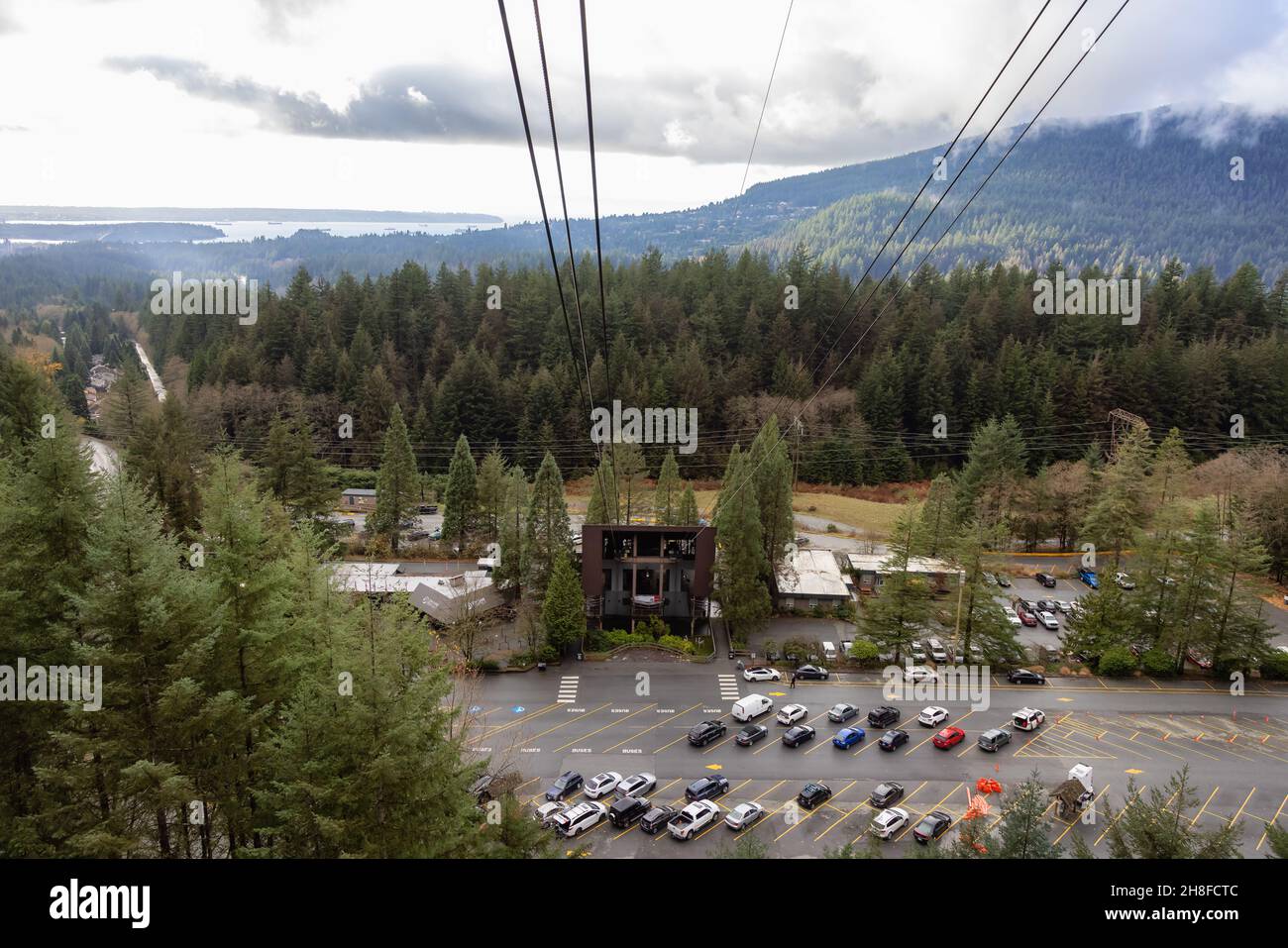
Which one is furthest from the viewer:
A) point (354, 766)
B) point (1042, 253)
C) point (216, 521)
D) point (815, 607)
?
point (1042, 253)

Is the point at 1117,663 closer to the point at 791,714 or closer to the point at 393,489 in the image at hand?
the point at 791,714

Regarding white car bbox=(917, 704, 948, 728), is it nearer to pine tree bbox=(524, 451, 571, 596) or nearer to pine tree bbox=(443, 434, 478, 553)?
pine tree bbox=(524, 451, 571, 596)

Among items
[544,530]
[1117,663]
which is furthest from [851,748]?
[544,530]

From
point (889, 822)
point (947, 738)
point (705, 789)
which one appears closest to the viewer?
point (889, 822)

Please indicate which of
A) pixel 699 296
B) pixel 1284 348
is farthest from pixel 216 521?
pixel 1284 348

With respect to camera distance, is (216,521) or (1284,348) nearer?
(216,521)

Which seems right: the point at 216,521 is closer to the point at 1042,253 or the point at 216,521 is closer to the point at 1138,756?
the point at 1138,756

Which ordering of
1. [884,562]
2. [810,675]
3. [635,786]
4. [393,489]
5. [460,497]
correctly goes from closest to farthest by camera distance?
[635,786], [810,675], [884,562], [460,497], [393,489]
